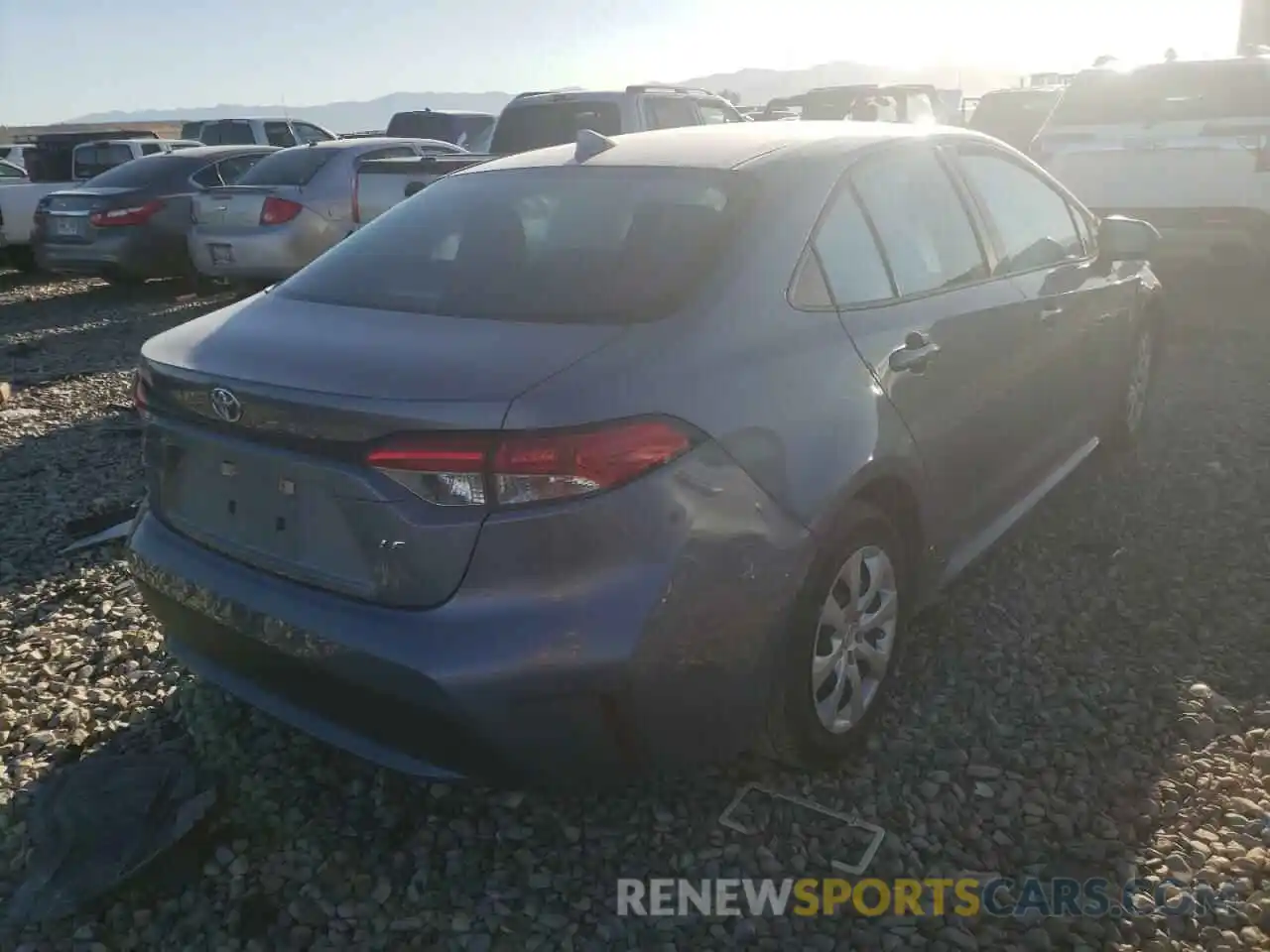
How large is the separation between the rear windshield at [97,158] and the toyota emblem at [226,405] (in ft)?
45.3

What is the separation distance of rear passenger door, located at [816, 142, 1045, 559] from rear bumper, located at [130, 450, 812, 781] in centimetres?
72

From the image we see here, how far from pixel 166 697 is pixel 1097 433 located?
3917 millimetres

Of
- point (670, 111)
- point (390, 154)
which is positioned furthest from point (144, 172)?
point (670, 111)

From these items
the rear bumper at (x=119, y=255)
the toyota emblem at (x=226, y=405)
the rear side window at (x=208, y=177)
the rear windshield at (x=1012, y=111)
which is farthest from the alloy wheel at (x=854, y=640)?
the rear windshield at (x=1012, y=111)

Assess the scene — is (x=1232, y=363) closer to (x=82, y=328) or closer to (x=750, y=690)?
(x=750, y=690)

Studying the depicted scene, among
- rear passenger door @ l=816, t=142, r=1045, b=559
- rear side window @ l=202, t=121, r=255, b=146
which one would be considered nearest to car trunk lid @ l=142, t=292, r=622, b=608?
rear passenger door @ l=816, t=142, r=1045, b=559

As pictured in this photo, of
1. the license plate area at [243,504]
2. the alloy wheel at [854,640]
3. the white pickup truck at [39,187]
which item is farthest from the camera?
the white pickup truck at [39,187]

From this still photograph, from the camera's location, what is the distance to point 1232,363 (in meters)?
7.04

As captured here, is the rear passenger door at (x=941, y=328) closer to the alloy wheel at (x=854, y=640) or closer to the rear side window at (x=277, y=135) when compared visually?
the alloy wheel at (x=854, y=640)

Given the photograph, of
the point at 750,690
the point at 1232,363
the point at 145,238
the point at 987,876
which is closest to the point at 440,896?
the point at 750,690

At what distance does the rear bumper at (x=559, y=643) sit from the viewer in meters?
2.18

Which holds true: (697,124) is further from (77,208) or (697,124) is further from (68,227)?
(68,227)

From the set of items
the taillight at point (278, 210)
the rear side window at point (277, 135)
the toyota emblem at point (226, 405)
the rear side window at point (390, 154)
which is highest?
the rear side window at point (277, 135)

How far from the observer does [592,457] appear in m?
2.16
